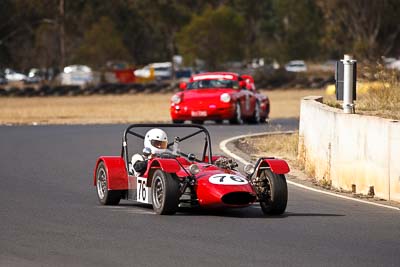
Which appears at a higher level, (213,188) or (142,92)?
(213,188)

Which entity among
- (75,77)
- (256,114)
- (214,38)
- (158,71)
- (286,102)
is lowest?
(158,71)

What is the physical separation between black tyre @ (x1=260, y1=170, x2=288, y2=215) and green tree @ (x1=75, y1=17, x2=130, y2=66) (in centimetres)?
7566

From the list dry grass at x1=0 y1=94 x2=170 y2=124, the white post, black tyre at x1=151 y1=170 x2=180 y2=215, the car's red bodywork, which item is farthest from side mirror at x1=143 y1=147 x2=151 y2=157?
dry grass at x1=0 y1=94 x2=170 y2=124

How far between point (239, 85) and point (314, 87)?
34.9 m

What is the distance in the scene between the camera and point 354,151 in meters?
16.0

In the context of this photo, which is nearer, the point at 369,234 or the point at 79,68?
the point at 369,234

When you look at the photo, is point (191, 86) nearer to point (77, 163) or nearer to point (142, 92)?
point (77, 163)

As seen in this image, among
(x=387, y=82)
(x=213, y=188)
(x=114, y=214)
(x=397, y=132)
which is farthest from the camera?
(x=387, y=82)

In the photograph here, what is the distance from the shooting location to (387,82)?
2616cm

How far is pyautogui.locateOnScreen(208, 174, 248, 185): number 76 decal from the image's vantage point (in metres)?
12.9

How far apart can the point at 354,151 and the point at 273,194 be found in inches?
117

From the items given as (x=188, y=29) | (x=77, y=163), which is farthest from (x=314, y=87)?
(x=77, y=163)

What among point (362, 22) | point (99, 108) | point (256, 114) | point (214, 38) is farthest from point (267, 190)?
point (214, 38)

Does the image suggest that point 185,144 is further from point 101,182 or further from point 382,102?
point 101,182
